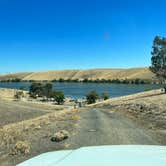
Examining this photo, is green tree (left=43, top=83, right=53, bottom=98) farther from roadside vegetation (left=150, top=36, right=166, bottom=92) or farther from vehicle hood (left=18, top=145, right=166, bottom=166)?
vehicle hood (left=18, top=145, right=166, bottom=166)

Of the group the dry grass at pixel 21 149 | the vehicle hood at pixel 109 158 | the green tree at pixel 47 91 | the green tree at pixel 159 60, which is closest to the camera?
the vehicle hood at pixel 109 158

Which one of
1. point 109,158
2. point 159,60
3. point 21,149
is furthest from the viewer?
point 159,60

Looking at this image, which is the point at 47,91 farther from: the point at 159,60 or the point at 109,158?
the point at 109,158

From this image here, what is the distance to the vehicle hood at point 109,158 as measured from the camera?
3.68 metres

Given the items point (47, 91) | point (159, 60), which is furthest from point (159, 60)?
point (47, 91)

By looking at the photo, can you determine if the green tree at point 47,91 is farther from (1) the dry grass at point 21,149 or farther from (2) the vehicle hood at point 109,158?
(2) the vehicle hood at point 109,158

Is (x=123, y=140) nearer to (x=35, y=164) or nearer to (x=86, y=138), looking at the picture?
(x=86, y=138)

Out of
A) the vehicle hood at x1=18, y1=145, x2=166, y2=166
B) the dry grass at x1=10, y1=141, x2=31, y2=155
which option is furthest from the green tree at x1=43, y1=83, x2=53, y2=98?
the vehicle hood at x1=18, y1=145, x2=166, y2=166

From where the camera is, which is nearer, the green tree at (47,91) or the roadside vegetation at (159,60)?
the roadside vegetation at (159,60)

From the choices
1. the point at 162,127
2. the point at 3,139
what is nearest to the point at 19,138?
the point at 3,139

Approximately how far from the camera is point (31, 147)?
13.1 meters

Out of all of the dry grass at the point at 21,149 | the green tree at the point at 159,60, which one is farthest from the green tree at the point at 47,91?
the dry grass at the point at 21,149

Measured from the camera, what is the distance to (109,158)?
395 centimetres

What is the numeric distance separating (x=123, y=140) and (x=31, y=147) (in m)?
3.55
